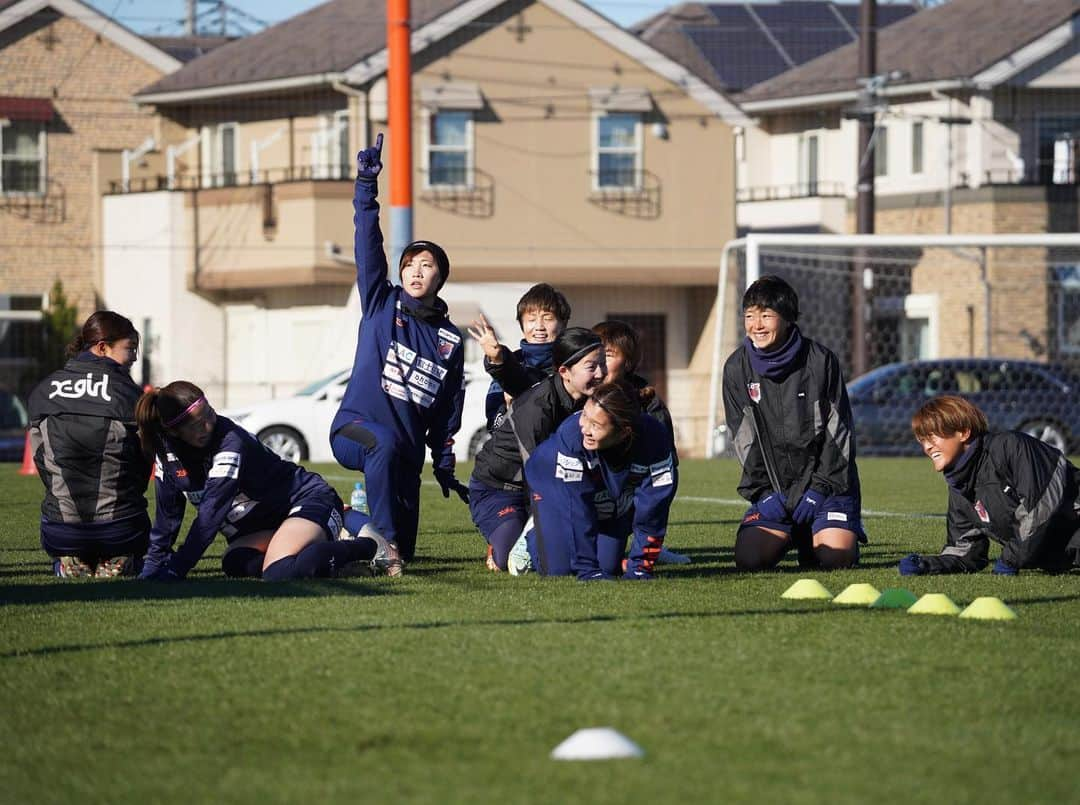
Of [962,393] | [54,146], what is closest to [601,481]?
[962,393]

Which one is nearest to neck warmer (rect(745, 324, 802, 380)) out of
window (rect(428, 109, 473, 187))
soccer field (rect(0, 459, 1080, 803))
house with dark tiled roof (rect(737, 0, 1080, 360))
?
soccer field (rect(0, 459, 1080, 803))

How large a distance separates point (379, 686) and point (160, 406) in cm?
315

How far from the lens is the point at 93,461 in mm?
8961

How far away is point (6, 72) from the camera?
3994 centimetres

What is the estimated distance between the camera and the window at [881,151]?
41.4 metres

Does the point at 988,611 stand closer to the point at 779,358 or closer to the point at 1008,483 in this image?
the point at 1008,483

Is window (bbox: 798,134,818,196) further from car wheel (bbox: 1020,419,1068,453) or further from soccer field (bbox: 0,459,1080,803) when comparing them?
soccer field (bbox: 0,459,1080,803)

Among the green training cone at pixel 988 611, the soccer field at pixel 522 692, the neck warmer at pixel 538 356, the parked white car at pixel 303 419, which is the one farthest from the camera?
the parked white car at pixel 303 419

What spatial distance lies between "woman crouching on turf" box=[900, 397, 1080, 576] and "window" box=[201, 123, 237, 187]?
1211 inches

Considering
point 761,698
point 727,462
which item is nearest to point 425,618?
point 761,698

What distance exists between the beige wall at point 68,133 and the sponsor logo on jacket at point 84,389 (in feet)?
100

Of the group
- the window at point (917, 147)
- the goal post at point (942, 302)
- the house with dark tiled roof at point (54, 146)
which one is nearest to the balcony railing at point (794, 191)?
the window at point (917, 147)

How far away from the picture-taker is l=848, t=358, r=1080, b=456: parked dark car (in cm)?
2577

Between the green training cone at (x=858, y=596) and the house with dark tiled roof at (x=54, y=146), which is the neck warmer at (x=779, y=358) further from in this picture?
the house with dark tiled roof at (x=54, y=146)
